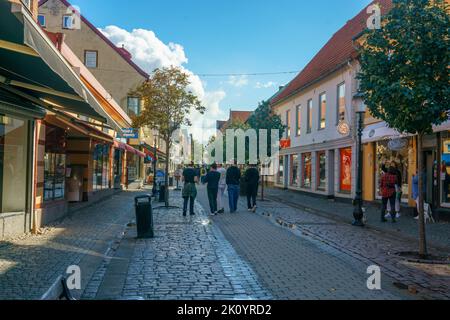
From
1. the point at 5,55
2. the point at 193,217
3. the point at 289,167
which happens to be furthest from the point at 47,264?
the point at 289,167

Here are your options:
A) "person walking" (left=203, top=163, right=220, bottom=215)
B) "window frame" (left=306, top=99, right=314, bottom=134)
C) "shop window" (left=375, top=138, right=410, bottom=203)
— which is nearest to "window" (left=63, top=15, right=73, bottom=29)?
"window frame" (left=306, top=99, right=314, bottom=134)

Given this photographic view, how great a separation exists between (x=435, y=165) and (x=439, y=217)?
1689 millimetres

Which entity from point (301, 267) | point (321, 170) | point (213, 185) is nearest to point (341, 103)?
point (321, 170)

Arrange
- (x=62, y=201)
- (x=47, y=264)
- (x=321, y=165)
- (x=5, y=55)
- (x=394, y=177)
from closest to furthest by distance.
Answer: (x=5, y=55) → (x=47, y=264) → (x=62, y=201) → (x=394, y=177) → (x=321, y=165)

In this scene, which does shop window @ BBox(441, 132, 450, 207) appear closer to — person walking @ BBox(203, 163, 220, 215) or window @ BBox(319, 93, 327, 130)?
person walking @ BBox(203, 163, 220, 215)

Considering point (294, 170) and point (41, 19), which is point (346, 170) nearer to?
point (294, 170)

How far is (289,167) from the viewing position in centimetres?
3366

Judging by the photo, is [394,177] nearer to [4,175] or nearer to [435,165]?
[435,165]

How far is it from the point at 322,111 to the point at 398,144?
32.1 ft

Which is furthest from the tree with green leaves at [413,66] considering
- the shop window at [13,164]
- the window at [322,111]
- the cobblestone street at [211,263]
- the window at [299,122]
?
the window at [299,122]

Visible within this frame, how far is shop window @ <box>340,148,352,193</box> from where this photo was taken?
22156mm

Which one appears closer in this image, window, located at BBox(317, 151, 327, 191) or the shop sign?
the shop sign

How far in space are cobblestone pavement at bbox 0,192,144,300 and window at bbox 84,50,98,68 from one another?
30.4 meters
